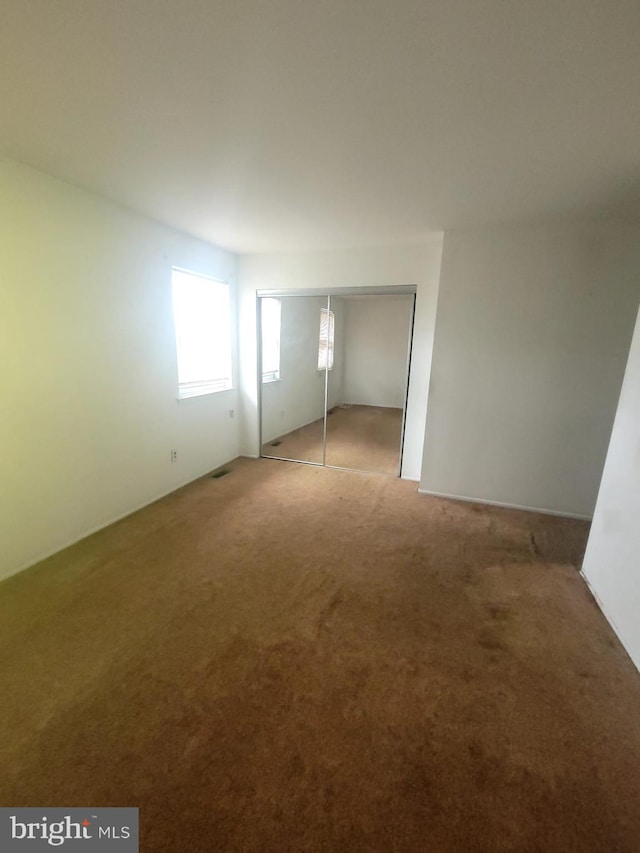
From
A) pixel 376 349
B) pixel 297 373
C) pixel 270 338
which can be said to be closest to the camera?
pixel 376 349

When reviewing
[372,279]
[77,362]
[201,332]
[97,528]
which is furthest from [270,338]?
[97,528]

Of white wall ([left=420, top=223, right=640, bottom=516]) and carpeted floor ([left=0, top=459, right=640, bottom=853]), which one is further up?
white wall ([left=420, top=223, right=640, bottom=516])

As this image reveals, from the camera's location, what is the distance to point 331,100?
1458 mm

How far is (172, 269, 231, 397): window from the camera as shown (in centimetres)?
353

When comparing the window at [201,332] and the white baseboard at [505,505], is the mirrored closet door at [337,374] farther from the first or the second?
the white baseboard at [505,505]

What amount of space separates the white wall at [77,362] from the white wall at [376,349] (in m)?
1.99

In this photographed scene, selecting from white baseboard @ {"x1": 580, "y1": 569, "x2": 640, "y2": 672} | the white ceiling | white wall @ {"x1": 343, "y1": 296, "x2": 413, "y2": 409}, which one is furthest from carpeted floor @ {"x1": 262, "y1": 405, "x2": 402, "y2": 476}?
the white ceiling

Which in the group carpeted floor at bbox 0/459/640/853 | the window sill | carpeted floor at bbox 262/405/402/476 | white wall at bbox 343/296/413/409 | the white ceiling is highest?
the white ceiling

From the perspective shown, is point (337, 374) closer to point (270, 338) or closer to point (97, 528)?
point (270, 338)

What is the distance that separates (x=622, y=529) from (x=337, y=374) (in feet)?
10.7

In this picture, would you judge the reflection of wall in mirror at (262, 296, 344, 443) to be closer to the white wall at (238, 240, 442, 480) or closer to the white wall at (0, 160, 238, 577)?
the white wall at (238, 240, 442, 480)

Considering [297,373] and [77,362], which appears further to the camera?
[297,373]

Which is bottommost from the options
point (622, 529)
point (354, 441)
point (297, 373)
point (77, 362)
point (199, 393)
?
point (354, 441)

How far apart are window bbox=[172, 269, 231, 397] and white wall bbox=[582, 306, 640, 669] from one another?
356cm
